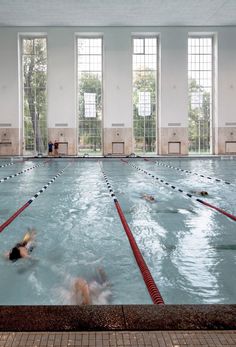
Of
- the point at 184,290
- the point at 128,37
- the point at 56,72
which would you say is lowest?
the point at 184,290

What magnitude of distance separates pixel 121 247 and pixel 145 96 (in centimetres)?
2116

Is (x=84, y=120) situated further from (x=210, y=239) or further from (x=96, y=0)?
(x=210, y=239)

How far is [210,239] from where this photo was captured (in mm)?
4504

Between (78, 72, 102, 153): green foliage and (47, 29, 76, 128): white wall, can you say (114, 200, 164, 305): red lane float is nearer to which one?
(47, 29, 76, 128): white wall

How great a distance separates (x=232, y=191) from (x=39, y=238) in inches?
197

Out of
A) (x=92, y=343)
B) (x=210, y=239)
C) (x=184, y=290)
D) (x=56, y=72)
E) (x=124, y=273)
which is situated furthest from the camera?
(x=56, y=72)

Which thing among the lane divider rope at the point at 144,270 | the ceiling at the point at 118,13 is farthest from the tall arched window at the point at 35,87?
the lane divider rope at the point at 144,270

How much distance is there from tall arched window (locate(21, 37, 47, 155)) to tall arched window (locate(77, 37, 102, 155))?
6.32ft

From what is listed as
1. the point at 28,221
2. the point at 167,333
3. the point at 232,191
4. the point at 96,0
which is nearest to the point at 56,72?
the point at 96,0

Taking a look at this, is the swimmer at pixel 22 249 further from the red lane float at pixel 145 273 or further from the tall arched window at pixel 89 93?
the tall arched window at pixel 89 93

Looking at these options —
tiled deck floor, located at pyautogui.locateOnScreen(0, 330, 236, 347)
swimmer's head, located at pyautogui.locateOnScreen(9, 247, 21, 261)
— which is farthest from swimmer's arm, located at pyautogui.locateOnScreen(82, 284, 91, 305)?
swimmer's head, located at pyautogui.locateOnScreen(9, 247, 21, 261)

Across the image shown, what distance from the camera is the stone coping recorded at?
2.01m

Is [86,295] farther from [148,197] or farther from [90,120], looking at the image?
[90,120]

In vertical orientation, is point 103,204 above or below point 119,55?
below
